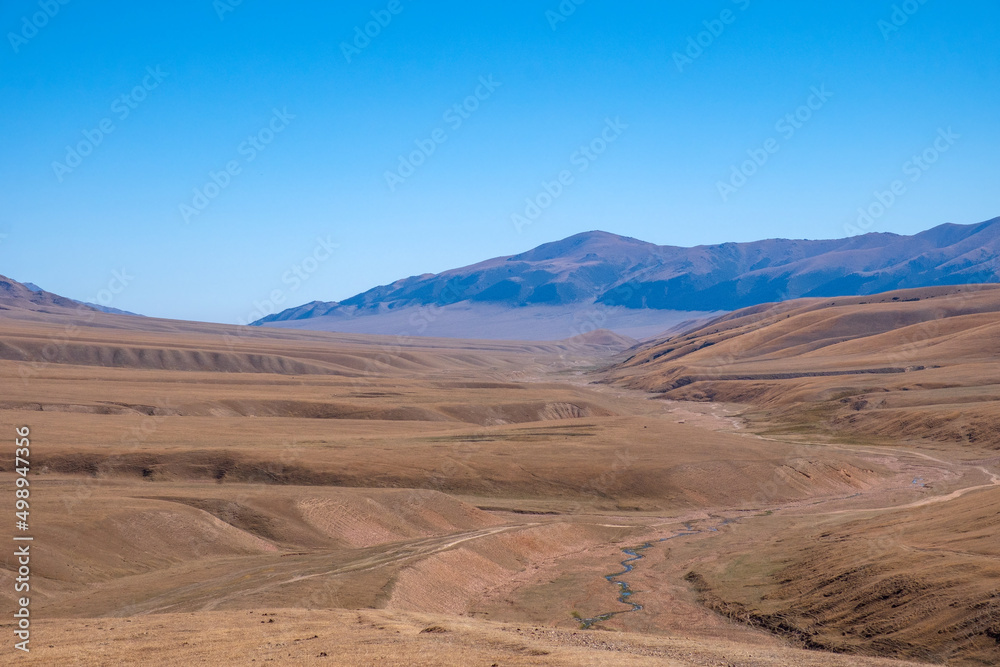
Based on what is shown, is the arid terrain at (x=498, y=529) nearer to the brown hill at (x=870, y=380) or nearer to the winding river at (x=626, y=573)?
the winding river at (x=626, y=573)

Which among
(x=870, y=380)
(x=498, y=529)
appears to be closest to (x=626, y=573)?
(x=498, y=529)

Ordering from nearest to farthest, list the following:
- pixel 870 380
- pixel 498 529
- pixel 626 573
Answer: pixel 626 573 < pixel 498 529 < pixel 870 380

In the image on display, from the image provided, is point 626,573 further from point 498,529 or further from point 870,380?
point 870,380

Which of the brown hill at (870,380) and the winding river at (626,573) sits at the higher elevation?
the brown hill at (870,380)

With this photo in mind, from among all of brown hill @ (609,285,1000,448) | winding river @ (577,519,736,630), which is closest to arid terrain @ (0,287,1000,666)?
winding river @ (577,519,736,630)

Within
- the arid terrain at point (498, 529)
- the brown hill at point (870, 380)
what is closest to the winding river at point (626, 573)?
the arid terrain at point (498, 529)

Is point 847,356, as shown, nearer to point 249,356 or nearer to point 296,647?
point 249,356

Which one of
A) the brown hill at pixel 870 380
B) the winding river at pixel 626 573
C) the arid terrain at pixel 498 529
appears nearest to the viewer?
the arid terrain at pixel 498 529

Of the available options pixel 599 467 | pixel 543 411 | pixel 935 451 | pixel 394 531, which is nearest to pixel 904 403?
pixel 935 451
